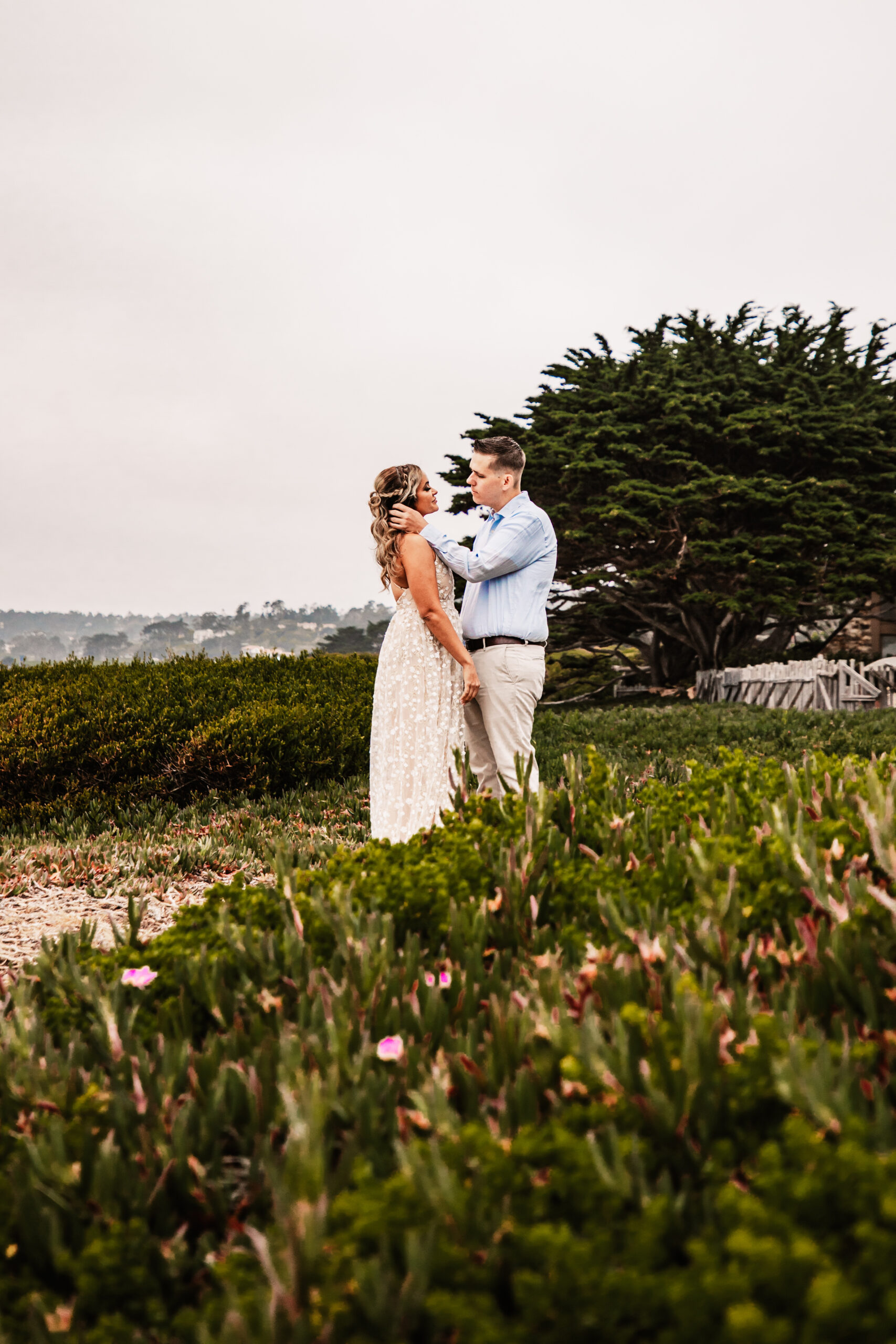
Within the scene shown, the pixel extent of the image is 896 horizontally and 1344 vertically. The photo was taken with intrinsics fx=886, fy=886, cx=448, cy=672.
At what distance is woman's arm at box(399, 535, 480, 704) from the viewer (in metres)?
4.62

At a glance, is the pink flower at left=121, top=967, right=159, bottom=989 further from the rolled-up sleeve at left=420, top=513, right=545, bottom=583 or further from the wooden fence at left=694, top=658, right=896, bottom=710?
the wooden fence at left=694, top=658, right=896, bottom=710

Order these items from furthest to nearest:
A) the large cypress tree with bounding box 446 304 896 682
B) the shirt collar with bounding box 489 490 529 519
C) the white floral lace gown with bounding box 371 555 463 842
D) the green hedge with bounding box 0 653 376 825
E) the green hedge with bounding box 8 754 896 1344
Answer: the large cypress tree with bounding box 446 304 896 682, the green hedge with bounding box 0 653 376 825, the white floral lace gown with bounding box 371 555 463 842, the shirt collar with bounding box 489 490 529 519, the green hedge with bounding box 8 754 896 1344

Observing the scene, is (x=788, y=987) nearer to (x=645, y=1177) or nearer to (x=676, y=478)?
(x=645, y=1177)

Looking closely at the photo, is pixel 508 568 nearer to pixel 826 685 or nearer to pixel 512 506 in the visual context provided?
pixel 512 506

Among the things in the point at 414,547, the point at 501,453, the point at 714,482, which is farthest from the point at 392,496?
the point at 714,482

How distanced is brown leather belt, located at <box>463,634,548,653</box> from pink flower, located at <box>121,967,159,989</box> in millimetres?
3061

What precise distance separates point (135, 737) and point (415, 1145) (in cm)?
674

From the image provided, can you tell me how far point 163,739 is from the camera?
24.4 feet

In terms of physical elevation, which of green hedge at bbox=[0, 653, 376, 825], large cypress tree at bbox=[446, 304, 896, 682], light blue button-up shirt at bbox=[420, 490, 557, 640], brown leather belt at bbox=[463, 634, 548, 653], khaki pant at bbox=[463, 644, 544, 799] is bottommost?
green hedge at bbox=[0, 653, 376, 825]

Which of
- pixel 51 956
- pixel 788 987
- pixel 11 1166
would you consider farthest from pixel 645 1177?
pixel 51 956

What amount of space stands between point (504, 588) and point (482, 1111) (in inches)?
141

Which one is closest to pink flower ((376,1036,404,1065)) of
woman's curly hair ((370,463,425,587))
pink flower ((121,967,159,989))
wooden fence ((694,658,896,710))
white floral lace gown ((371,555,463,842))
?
pink flower ((121,967,159,989))

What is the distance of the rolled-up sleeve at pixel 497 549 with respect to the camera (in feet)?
14.9

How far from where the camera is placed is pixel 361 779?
8.28 m
